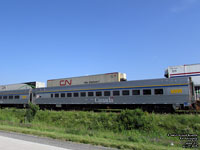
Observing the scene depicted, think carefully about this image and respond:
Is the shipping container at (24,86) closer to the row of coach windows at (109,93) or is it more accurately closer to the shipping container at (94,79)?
the shipping container at (94,79)

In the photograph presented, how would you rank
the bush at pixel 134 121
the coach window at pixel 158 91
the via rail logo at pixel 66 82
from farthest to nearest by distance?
the via rail logo at pixel 66 82 < the coach window at pixel 158 91 < the bush at pixel 134 121

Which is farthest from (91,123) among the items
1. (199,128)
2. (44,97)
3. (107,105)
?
(44,97)

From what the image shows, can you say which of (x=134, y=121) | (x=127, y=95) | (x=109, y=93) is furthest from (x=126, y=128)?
(x=109, y=93)

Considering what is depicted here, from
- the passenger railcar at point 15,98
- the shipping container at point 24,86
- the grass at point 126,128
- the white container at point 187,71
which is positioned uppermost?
the white container at point 187,71

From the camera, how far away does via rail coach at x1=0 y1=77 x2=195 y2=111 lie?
53.2ft

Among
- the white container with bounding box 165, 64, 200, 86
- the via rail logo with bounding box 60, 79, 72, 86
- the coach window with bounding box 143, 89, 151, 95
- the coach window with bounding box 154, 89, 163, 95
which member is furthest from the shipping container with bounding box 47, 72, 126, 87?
the coach window with bounding box 154, 89, 163, 95

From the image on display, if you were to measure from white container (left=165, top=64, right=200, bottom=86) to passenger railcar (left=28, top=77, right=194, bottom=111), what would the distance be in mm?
4793

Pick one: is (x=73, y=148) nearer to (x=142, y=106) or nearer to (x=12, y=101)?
(x=142, y=106)

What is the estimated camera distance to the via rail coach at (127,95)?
1622cm

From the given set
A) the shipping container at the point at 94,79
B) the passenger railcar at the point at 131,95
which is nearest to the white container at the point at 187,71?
the passenger railcar at the point at 131,95

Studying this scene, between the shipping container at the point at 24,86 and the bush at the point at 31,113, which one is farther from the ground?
the shipping container at the point at 24,86

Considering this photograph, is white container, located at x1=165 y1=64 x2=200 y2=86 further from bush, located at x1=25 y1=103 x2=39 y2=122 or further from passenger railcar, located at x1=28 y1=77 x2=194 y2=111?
bush, located at x1=25 y1=103 x2=39 y2=122

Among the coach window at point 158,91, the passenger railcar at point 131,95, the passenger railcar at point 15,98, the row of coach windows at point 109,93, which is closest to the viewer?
the passenger railcar at point 131,95

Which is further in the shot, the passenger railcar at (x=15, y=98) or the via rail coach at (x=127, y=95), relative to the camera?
the passenger railcar at (x=15, y=98)
